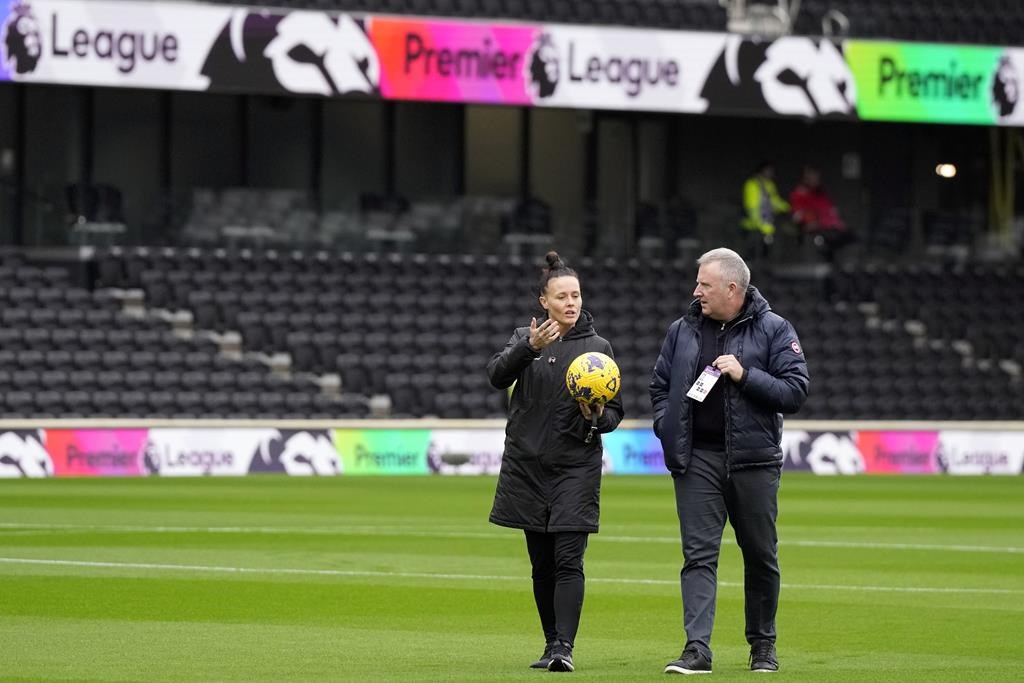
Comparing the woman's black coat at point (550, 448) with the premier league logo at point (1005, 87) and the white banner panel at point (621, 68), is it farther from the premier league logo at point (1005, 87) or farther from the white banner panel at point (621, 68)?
the premier league logo at point (1005, 87)

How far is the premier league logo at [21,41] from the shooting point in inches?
1340

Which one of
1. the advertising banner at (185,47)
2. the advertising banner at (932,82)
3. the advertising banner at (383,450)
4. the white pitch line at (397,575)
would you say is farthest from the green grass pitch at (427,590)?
the advertising banner at (932,82)

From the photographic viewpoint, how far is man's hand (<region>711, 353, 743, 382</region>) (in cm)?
1020

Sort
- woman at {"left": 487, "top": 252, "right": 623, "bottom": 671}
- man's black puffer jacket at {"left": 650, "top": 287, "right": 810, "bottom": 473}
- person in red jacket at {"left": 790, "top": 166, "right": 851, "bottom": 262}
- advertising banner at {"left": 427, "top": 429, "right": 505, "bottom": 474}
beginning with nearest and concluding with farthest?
man's black puffer jacket at {"left": 650, "top": 287, "right": 810, "bottom": 473} < woman at {"left": 487, "top": 252, "right": 623, "bottom": 671} < advertising banner at {"left": 427, "top": 429, "right": 505, "bottom": 474} < person in red jacket at {"left": 790, "top": 166, "right": 851, "bottom": 262}

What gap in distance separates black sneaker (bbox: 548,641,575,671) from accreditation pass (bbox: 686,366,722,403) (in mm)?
1431

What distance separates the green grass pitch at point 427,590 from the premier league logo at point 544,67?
39.6 ft

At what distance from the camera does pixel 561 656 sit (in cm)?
1049

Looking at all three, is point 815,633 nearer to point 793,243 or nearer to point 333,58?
point 333,58

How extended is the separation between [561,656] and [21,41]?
25879 mm

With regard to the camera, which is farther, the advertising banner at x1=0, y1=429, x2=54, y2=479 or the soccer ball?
the advertising banner at x1=0, y1=429, x2=54, y2=479

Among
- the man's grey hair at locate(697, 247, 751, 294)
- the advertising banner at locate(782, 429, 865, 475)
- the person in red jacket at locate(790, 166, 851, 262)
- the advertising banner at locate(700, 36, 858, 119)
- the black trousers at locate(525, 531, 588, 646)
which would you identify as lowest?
the advertising banner at locate(782, 429, 865, 475)

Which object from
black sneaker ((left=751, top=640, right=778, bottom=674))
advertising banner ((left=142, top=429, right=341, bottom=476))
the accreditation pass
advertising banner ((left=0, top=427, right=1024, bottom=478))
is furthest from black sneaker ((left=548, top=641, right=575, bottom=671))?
advertising banner ((left=142, top=429, right=341, bottom=476))

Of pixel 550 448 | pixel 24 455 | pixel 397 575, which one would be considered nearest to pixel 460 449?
pixel 24 455

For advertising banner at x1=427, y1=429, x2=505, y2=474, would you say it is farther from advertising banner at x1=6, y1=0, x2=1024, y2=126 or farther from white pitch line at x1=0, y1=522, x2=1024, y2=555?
white pitch line at x1=0, y1=522, x2=1024, y2=555
